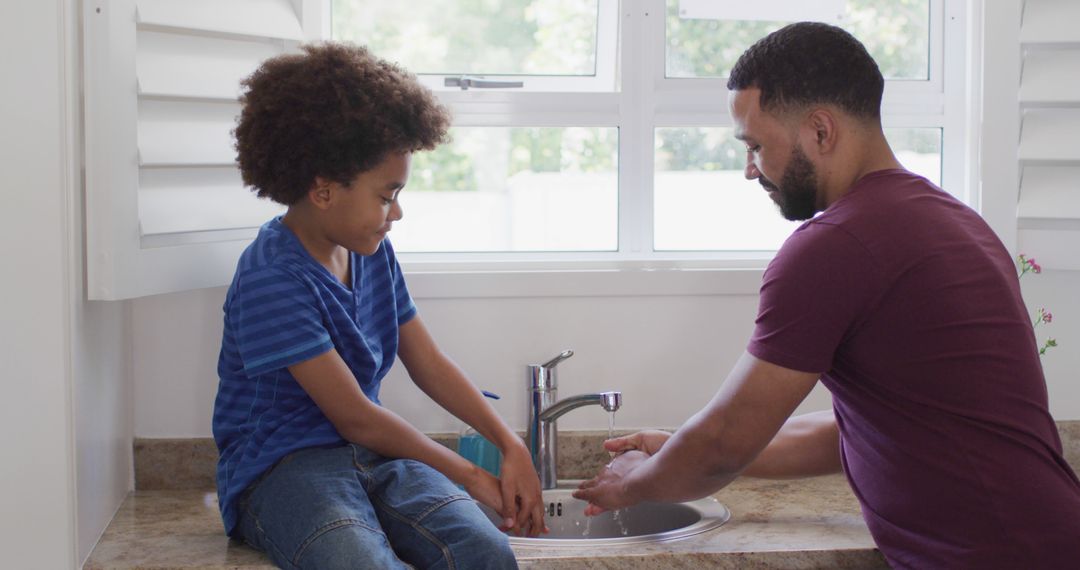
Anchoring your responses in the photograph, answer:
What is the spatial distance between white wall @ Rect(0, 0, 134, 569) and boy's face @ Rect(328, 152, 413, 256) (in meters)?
0.36

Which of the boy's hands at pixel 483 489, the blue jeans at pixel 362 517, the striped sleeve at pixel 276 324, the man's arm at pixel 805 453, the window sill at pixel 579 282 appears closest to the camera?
the blue jeans at pixel 362 517

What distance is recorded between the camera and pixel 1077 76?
2.03 metres

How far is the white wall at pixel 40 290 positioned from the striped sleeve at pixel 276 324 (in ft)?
0.75

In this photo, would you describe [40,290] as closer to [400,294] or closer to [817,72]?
[400,294]

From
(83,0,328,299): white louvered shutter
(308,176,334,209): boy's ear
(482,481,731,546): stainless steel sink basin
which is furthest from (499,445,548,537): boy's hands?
(83,0,328,299): white louvered shutter

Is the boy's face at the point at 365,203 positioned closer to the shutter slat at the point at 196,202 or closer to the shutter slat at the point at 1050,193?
the shutter slat at the point at 196,202

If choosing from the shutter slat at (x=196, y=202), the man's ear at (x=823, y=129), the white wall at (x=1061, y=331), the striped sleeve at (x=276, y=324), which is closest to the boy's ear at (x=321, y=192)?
the striped sleeve at (x=276, y=324)

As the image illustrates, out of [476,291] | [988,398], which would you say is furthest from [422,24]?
[988,398]

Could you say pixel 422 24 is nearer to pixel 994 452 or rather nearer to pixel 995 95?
pixel 995 95

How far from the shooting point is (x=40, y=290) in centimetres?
152

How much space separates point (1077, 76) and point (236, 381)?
1506 mm

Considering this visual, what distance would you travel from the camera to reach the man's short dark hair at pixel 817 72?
1.54 metres

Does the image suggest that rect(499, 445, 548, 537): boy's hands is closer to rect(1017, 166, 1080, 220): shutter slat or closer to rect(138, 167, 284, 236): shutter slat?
rect(138, 167, 284, 236): shutter slat

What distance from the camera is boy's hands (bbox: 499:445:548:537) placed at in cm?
173
